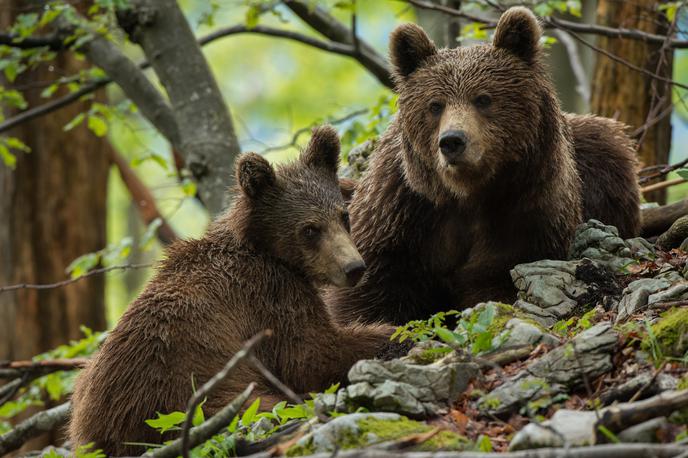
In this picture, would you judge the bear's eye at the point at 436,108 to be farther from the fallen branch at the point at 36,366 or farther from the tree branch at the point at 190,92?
the fallen branch at the point at 36,366

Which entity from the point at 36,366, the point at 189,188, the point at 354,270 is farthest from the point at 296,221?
the point at 189,188

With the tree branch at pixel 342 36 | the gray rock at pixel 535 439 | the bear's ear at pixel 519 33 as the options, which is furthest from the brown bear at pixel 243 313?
the tree branch at pixel 342 36

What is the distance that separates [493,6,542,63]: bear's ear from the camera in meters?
6.94

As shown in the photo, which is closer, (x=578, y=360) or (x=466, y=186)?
(x=578, y=360)

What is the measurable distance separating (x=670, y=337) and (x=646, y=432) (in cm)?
101

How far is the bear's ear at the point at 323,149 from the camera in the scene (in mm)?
7207

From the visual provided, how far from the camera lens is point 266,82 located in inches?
1225

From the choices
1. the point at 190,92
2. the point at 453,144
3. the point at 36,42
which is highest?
the point at 36,42

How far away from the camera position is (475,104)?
22.2 feet

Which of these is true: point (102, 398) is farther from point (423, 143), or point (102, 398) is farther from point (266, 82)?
point (266, 82)

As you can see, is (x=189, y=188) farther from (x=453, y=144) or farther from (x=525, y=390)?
(x=525, y=390)

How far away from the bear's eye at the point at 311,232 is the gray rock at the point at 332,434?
233cm

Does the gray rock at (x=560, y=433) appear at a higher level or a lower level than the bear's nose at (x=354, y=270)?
lower

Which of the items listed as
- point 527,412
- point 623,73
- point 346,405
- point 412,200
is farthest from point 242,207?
point 623,73
